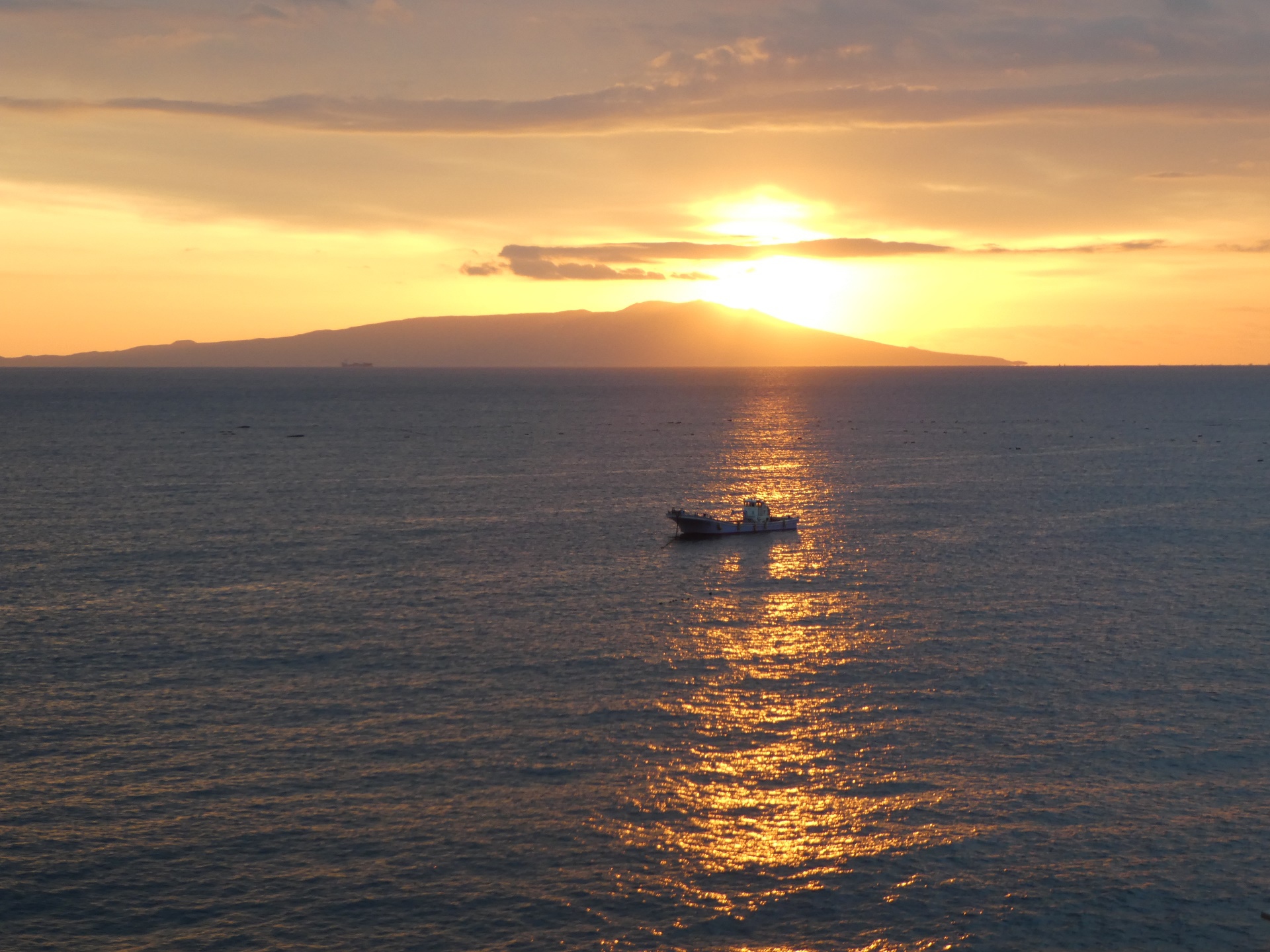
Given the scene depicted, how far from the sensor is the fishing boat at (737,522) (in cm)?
12275

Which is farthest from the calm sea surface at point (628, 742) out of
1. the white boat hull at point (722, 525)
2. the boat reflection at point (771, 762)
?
the white boat hull at point (722, 525)

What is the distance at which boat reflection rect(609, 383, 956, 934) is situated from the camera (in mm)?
47438

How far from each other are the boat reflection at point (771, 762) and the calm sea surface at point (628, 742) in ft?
0.79

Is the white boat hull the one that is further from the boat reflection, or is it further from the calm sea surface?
the boat reflection

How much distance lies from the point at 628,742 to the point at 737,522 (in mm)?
67162

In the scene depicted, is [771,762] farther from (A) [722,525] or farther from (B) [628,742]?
(A) [722,525]

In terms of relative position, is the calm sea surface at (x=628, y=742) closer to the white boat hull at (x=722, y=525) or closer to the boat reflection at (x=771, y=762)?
the boat reflection at (x=771, y=762)

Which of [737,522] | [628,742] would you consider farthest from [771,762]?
[737,522]

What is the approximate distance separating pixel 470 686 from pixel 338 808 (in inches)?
674

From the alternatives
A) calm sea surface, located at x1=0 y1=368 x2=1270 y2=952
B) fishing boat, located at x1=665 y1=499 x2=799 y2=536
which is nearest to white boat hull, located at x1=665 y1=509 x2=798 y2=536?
fishing boat, located at x1=665 y1=499 x2=799 y2=536

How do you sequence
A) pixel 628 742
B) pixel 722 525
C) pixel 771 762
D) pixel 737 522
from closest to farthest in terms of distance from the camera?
pixel 771 762 < pixel 628 742 < pixel 722 525 < pixel 737 522

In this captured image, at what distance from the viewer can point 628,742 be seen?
59625 mm

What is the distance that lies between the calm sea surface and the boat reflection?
9.4 inches

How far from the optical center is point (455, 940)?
139ft
